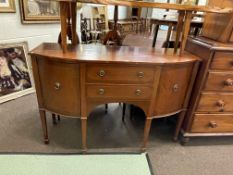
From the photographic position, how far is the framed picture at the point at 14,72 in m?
2.21

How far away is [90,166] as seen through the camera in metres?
1.49

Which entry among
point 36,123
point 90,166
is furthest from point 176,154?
point 36,123

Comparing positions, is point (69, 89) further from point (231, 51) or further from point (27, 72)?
point (27, 72)

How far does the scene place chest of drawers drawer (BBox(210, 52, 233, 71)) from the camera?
1416 mm

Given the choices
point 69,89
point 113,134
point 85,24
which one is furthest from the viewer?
point 85,24

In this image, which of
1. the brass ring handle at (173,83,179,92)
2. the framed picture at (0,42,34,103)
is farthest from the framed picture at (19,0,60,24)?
the brass ring handle at (173,83,179,92)

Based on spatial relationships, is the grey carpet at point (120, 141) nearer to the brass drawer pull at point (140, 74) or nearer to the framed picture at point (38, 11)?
the brass drawer pull at point (140, 74)

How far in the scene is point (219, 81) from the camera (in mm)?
1514

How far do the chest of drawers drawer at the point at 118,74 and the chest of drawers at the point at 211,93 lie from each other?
458mm

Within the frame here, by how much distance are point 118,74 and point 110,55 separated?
0.53 feet

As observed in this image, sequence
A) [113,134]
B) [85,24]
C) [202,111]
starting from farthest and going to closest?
1. [85,24]
2. [113,134]
3. [202,111]

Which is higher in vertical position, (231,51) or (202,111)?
(231,51)

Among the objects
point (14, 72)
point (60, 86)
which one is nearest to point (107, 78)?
point (60, 86)

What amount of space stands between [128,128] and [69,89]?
2.80ft
